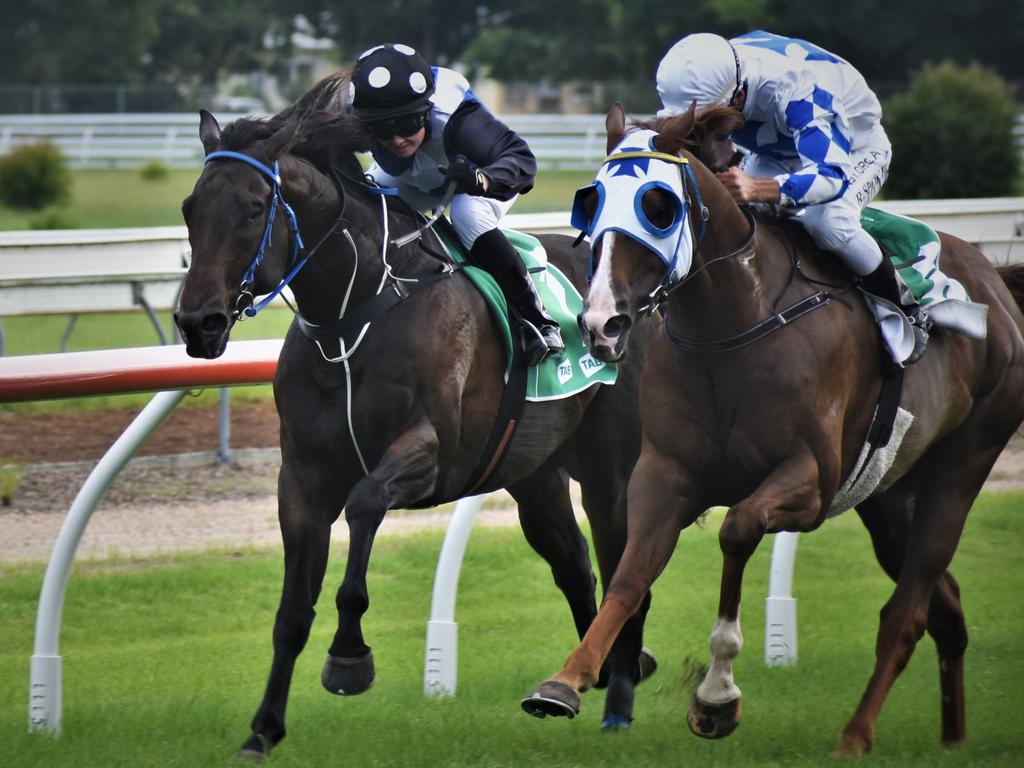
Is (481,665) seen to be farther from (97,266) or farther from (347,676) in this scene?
(97,266)

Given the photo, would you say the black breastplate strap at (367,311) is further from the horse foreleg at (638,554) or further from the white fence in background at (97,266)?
the white fence in background at (97,266)

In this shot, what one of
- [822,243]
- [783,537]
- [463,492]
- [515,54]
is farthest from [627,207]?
[515,54]

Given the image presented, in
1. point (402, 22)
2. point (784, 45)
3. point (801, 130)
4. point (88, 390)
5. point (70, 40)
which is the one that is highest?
point (784, 45)

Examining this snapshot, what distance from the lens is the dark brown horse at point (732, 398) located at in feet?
11.8

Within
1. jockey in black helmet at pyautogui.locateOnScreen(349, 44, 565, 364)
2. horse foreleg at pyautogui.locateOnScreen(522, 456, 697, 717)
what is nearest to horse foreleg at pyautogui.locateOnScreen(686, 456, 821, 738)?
horse foreleg at pyautogui.locateOnScreen(522, 456, 697, 717)

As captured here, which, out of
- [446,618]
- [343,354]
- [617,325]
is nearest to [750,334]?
[617,325]

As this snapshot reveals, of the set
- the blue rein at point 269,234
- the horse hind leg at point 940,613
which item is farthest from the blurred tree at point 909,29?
the blue rein at point 269,234

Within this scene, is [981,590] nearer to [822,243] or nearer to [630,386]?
[630,386]

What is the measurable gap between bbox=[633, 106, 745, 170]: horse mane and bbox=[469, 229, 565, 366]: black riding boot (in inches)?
31.4

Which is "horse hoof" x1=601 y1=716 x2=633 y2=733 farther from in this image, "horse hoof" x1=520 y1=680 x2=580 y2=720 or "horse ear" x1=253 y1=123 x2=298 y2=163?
"horse ear" x1=253 y1=123 x2=298 y2=163

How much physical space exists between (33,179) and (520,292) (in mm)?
17905

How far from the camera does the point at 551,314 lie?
186 inches

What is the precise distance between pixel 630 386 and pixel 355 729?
131cm

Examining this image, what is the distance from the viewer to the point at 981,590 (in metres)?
6.63
